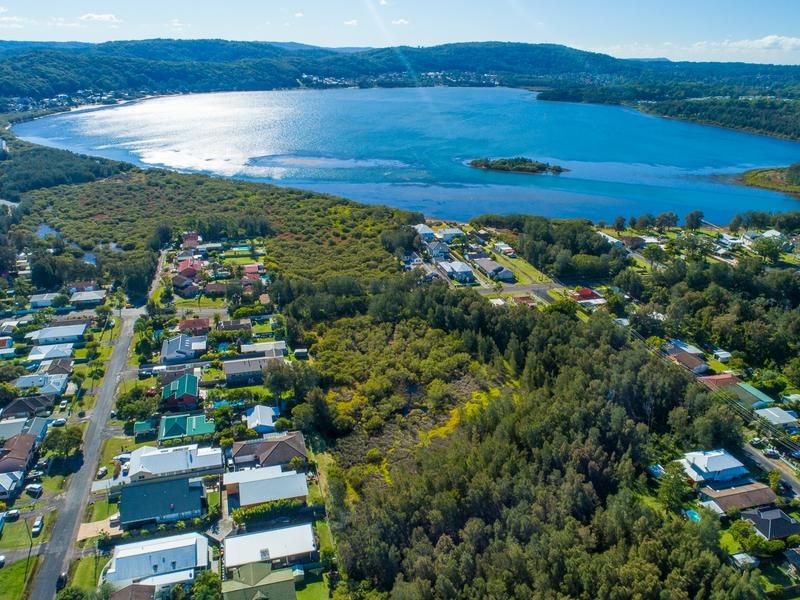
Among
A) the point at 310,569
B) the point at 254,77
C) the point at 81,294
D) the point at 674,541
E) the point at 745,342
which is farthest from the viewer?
the point at 254,77

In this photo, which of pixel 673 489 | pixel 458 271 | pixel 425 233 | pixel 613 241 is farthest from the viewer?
pixel 425 233

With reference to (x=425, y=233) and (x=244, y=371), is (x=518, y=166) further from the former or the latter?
(x=244, y=371)

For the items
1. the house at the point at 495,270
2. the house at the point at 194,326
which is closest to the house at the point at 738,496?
the house at the point at 495,270

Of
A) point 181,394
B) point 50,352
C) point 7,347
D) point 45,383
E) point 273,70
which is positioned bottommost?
point 7,347

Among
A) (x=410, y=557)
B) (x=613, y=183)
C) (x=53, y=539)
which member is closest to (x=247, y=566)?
(x=410, y=557)

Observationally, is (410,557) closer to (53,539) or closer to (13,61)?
→ (53,539)

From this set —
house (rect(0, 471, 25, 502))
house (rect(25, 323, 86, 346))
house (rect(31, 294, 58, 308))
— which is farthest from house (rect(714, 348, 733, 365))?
house (rect(31, 294, 58, 308))

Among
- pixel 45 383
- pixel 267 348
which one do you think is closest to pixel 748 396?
pixel 267 348
